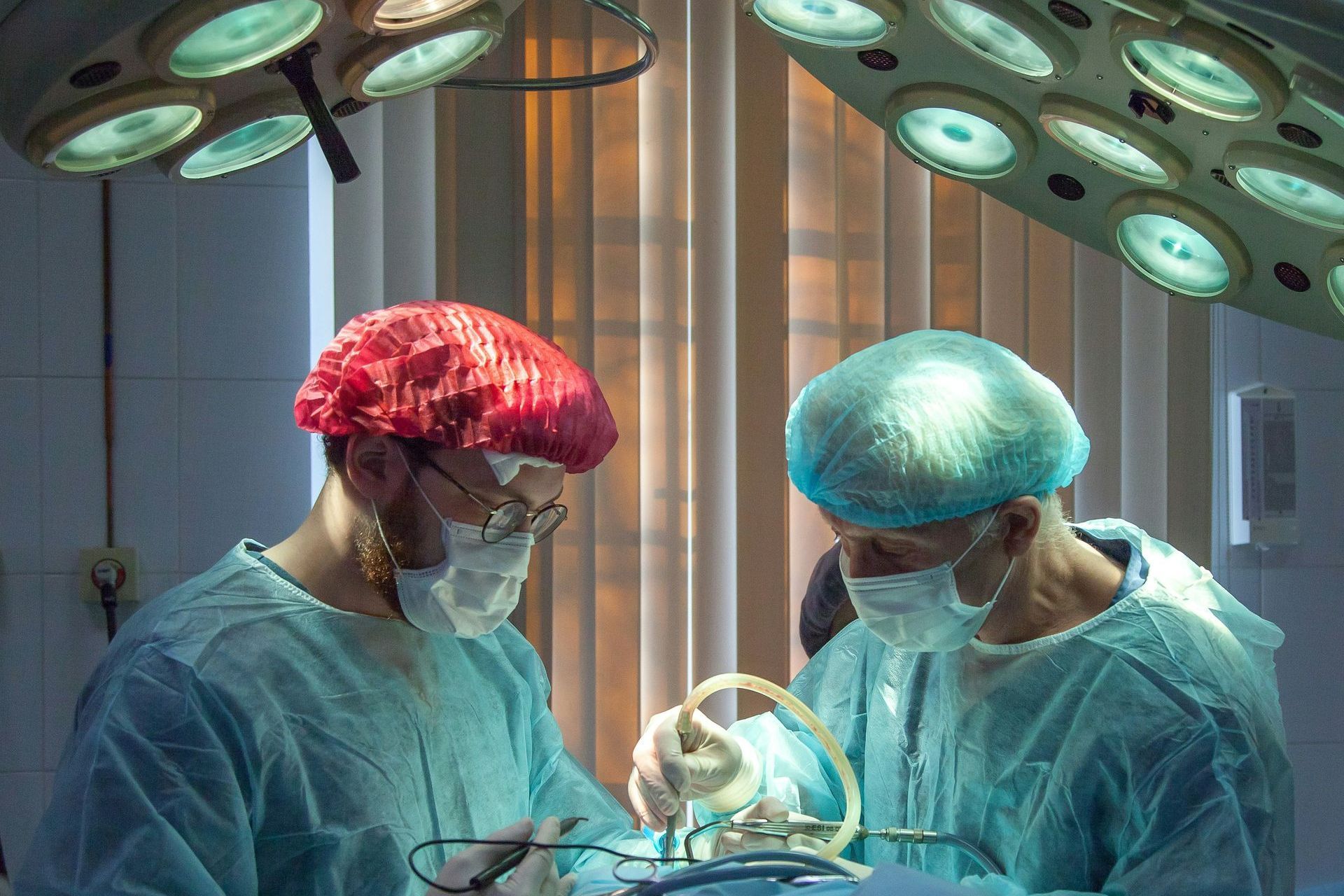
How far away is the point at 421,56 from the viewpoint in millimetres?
992

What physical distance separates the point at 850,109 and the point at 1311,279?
1.29 meters

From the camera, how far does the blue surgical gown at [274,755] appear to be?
1176mm

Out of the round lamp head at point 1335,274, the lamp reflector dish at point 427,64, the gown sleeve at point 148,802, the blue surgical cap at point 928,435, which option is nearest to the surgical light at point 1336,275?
the round lamp head at point 1335,274

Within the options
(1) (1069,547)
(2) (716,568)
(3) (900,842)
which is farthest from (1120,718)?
(2) (716,568)

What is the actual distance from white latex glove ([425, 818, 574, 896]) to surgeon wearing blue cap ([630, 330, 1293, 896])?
0.81 feet

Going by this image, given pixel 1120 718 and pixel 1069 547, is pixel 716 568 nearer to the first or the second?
pixel 1069 547

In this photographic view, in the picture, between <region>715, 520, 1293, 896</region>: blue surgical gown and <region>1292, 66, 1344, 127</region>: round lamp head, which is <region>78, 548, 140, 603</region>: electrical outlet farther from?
<region>1292, 66, 1344, 127</region>: round lamp head

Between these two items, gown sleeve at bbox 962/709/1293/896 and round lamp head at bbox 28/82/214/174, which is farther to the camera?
gown sleeve at bbox 962/709/1293/896

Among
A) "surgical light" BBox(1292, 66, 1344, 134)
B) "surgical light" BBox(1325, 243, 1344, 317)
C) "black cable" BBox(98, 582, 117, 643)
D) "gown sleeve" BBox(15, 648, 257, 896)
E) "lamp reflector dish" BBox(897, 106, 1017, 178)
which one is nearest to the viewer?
"surgical light" BBox(1292, 66, 1344, 134)

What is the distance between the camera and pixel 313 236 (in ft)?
6.85

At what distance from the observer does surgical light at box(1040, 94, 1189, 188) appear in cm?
92

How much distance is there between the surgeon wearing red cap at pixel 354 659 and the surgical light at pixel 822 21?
56 cm

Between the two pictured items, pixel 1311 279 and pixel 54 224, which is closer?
pixel 1311 279

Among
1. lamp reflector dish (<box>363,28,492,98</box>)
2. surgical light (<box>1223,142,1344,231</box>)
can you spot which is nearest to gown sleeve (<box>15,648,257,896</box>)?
lamp reflector dish (<box>363,28,492,98</box>)
